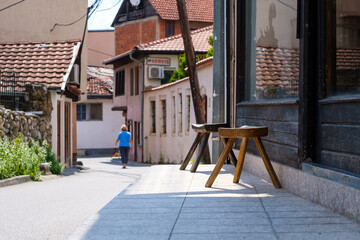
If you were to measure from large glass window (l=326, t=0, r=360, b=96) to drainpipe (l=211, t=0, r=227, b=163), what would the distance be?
640cm

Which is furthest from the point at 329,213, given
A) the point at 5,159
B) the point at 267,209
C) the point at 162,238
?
the point at 5,159

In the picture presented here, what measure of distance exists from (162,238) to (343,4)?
2814 mm

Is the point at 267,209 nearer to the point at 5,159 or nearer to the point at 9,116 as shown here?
the point at 5,159

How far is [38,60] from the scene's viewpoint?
22578mm

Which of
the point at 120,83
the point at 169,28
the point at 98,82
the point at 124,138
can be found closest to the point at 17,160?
the point at 124,138

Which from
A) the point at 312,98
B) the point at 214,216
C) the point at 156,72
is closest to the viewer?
the point at 214,216

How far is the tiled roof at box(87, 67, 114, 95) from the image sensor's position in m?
46.0

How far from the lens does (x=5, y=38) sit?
105ft

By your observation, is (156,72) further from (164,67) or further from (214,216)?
(214,216)

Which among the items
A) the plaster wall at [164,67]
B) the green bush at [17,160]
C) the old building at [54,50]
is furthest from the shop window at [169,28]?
the green bush at [17,160]

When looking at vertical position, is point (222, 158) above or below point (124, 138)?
above

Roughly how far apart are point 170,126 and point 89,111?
57.7ft

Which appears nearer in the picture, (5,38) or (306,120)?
(306,120)

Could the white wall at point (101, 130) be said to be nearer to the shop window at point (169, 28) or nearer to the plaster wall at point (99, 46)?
the shop window at point (169, 28)
